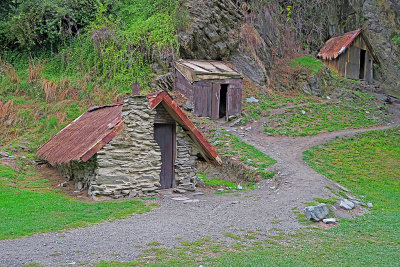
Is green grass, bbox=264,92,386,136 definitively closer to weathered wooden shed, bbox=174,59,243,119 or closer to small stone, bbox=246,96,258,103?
small stone, bbox=246,96,258,103

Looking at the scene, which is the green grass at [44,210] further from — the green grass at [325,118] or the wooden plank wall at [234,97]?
the wooden plank wall at [234,97]

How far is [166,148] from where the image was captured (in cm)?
1346

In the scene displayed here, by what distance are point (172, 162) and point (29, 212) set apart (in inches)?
193

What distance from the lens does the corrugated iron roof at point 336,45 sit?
35.6 m

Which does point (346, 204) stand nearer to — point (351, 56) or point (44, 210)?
point (44, 210)

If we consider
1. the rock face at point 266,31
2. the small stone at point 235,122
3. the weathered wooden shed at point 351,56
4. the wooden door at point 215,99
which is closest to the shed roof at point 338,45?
the weathered wooden shed at point 351,56

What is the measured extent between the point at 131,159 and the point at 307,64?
24546mm

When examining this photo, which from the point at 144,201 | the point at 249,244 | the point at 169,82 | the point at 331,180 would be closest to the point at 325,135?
the point at 331,180

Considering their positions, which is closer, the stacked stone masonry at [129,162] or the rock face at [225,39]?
the stacked stone masonry at [129,162]

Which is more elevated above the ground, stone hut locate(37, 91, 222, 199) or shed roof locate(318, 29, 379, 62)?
shed roof locate(318, 29, 379, 62)

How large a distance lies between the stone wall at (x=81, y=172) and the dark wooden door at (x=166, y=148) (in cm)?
227

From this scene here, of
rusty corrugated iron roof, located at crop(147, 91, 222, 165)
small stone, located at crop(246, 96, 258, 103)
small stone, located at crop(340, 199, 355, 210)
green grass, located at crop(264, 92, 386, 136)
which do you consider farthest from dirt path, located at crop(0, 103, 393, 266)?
small stone, located at crop(246, 96, 258, 103)

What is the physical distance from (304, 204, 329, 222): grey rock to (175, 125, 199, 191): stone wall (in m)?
4.29

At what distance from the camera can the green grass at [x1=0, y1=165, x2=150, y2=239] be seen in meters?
9.09
